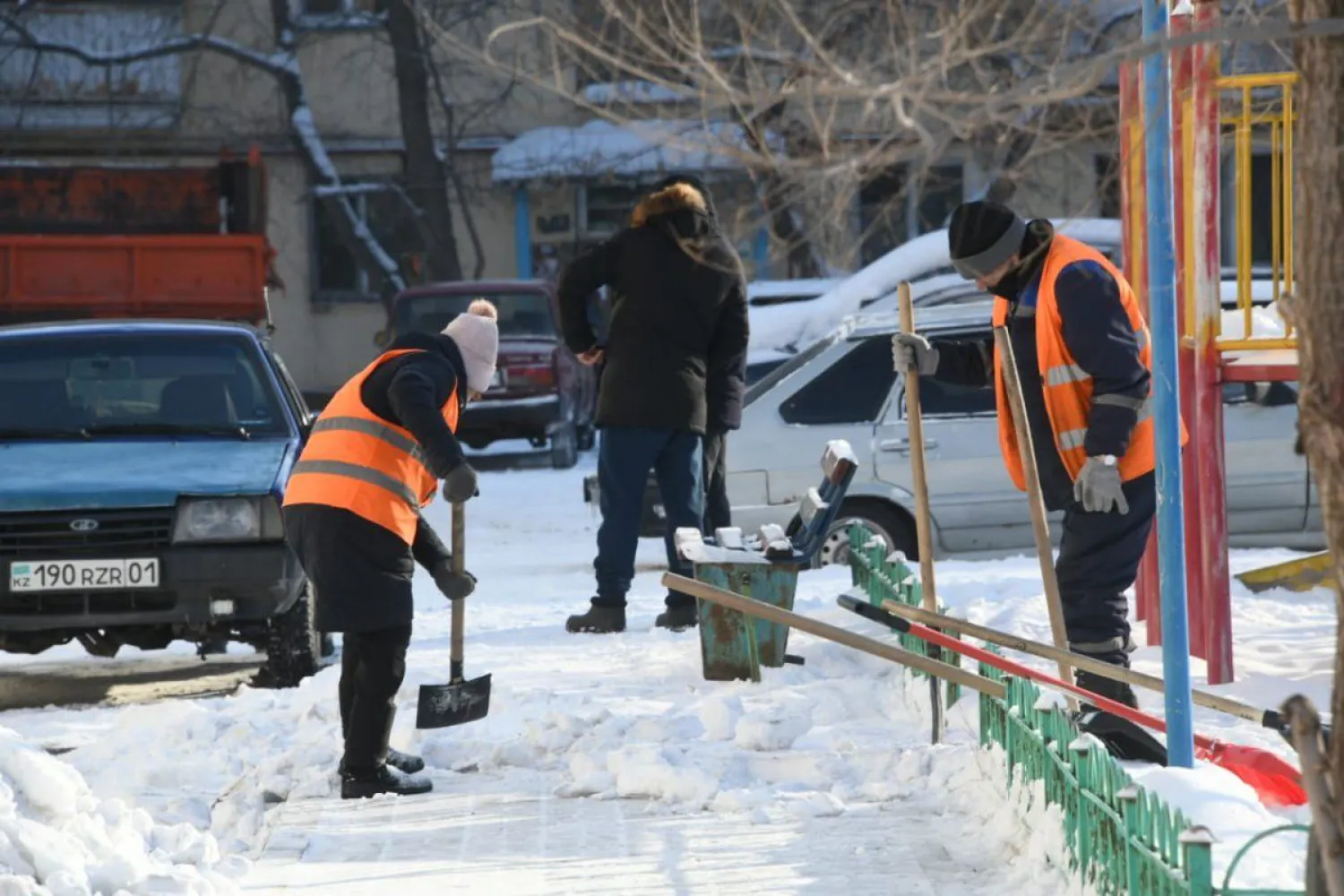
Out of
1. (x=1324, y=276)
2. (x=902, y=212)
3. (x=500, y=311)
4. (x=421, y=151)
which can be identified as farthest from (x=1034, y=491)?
(x=902, y=212)

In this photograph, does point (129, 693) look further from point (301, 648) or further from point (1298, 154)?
point (1298, 154)

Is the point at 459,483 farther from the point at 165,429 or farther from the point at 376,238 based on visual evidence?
the point at 376,238

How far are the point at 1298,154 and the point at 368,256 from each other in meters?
25.3

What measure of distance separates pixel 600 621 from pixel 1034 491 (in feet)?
10.6

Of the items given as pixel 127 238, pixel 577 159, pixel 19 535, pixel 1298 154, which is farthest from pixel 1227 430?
pixel 577 159

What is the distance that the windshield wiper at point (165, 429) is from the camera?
9.23 m

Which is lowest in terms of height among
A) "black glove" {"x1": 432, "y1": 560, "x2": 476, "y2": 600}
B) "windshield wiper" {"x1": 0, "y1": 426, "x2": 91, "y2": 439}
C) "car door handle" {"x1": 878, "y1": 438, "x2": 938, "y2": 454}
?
"black glove" {"x1": 432, "y1": 560, "x2": 476, "y2": 600}

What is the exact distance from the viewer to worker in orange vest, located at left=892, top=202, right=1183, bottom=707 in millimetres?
6254

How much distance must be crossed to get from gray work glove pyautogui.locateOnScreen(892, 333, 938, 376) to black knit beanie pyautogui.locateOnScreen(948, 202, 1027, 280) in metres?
0.38

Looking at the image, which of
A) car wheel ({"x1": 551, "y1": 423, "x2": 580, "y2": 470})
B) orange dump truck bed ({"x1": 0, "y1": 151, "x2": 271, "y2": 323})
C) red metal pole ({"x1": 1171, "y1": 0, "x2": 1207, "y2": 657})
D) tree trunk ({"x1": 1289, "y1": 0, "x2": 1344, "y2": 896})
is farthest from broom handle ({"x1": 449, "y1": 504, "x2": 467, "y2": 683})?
car wheel ({"x1": 551, "y1": 423, "x2": 580, "y2": 470})

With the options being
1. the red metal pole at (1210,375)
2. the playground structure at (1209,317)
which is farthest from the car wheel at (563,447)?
the red metal pole at (1210,375)

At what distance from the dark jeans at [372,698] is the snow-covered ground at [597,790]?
15 centimetres

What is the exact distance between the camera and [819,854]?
17.9ft

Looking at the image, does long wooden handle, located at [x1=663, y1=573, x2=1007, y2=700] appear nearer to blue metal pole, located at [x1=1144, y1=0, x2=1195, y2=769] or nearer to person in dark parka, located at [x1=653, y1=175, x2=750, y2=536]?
blue metal pole, located at [x1=1144, y1=0, x2=1195, y2=769]
